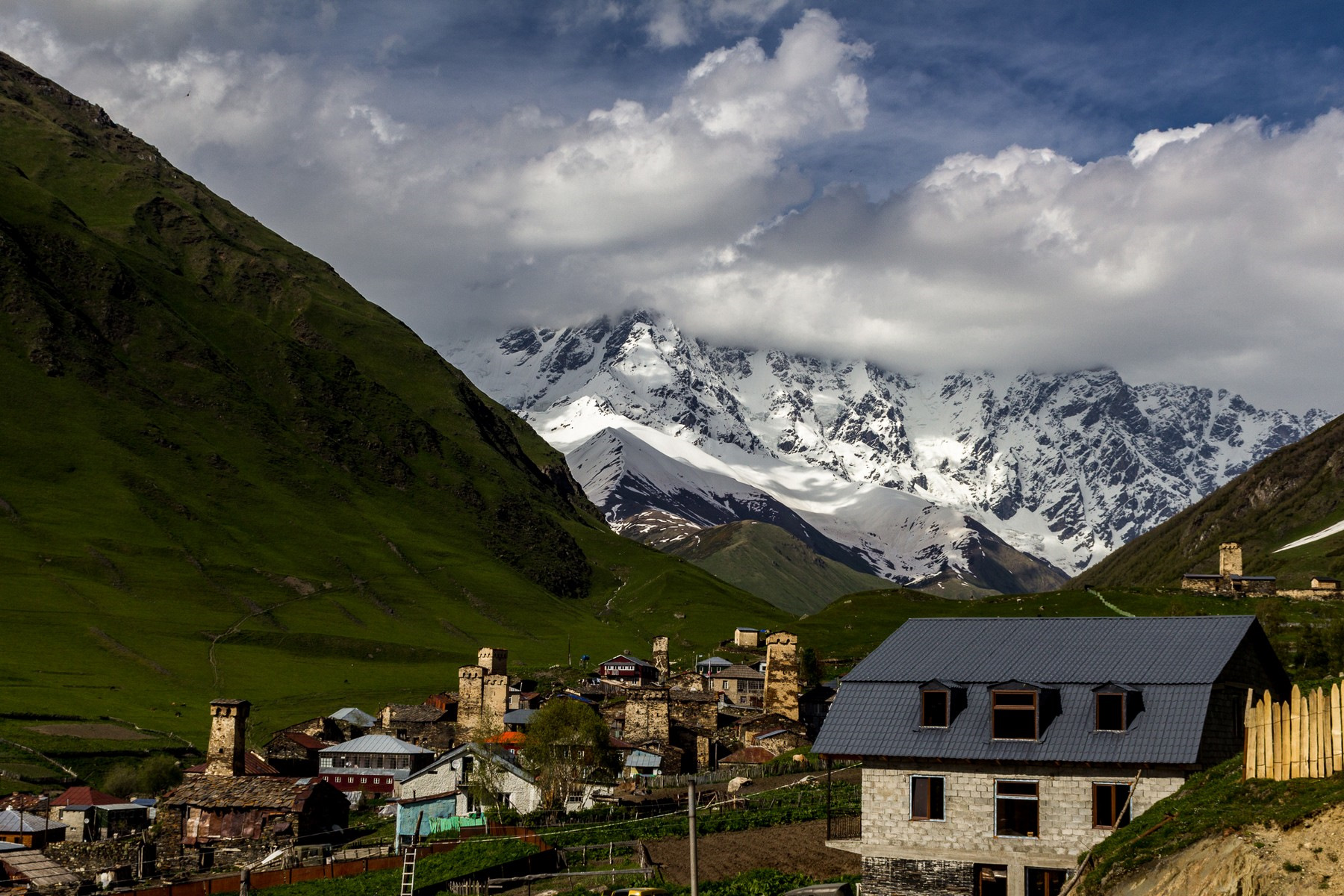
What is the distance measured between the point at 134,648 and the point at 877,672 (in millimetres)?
168204

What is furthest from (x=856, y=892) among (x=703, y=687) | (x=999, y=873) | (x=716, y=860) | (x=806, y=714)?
(x=703, y=687)

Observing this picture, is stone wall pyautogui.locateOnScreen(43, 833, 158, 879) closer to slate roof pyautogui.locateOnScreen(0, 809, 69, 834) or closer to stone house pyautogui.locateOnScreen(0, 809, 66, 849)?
stone house pyautogui.locateOnScreen(0, 809, 66, 849)

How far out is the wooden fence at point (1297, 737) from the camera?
105 feet

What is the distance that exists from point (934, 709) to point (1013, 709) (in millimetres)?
2977

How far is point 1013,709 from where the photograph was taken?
4678 centimetres

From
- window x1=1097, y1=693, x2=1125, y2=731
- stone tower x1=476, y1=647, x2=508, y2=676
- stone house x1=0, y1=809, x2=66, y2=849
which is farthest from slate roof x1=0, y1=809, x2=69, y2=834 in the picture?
stone tower x1=476, y1=647, x2=508, y2=676

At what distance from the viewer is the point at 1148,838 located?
34750mm

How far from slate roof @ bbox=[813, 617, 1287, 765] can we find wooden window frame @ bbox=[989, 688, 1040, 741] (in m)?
Result: 0.24

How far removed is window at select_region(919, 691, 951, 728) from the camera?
48.2 meters

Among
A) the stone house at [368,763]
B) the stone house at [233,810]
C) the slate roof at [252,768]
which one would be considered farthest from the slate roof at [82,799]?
the stone house at [368,763]

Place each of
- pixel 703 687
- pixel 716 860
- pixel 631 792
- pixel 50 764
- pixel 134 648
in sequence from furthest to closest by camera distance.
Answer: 1. pixel 134 648
2. pixel 703 687
3. pixel 50 764
4. pixel 631 792
5. pixel 716 860

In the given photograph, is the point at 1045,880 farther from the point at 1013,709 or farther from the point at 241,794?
the point at 241,794

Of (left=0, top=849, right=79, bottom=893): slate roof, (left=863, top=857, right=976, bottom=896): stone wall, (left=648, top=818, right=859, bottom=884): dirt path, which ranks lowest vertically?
(left=0, top=849, right=79, bottom=893): slate roof

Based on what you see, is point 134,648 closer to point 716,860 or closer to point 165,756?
point 165,756
